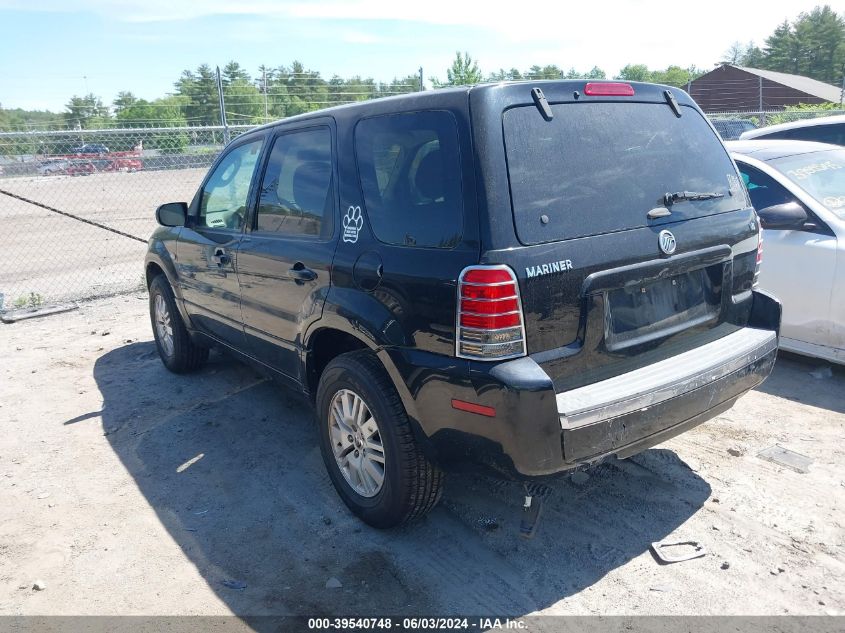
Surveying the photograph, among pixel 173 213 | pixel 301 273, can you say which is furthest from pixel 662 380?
pixel 173 213

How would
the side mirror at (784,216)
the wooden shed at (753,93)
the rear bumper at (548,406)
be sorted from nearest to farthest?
the rear bumper at (548,406) → the side mirror at (784,216) → the wooden shed at (753,93)

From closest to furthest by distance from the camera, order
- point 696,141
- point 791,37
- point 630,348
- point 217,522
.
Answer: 1. point 630,348
2. point 696,141
3. point 217,522
4. point 791,37

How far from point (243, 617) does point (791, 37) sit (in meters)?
91.0

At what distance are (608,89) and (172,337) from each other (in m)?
4.17

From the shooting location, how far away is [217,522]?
11.9ft

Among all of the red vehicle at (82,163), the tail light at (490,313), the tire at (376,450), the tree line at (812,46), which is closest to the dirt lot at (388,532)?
the tire at (376,450)

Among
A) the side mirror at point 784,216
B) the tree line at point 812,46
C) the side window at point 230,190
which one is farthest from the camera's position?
the tree line at point 812,46

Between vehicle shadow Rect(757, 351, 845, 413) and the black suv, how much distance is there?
157 cm

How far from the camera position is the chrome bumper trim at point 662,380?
267cm

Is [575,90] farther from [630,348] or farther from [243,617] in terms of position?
[243,617]

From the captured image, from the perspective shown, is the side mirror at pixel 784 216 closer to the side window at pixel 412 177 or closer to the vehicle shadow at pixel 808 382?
the vehicle shadow at pixel 808 382

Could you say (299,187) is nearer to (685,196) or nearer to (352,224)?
(352,224)

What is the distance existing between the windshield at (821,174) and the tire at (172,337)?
498cm

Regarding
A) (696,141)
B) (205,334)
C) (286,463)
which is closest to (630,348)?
(696,141)
